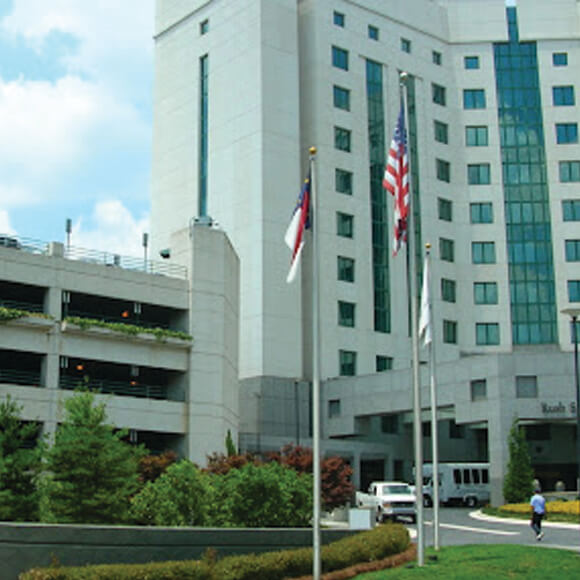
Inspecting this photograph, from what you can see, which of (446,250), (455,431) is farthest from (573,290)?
(455,431)

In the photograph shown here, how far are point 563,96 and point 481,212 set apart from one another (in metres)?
13.7

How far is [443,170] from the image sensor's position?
293 ft

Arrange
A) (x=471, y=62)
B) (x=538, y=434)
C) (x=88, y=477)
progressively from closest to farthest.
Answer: (x=88, y=477), (x=538, y=434), (x=471, y=62)

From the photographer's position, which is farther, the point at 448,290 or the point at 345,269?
the point at 448,290

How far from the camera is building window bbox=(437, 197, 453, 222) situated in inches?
3460

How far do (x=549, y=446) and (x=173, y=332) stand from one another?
1524 inches

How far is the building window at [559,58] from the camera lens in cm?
9200

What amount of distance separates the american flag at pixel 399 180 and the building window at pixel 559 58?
71.2m

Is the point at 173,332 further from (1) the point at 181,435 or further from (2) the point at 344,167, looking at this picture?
(2) the point at 344,167

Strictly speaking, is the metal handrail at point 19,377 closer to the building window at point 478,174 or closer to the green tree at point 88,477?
the green tree at point 88,477

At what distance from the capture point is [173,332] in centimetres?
5412

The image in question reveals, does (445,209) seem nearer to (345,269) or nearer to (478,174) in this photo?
(478,174)

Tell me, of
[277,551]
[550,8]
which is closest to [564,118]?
[550,8]

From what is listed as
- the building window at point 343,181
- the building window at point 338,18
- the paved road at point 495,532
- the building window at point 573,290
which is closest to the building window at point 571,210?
the building window at point 573,290
